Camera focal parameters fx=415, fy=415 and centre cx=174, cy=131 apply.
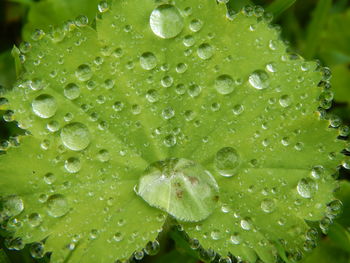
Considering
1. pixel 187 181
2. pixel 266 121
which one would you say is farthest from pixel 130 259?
pixel 266 121

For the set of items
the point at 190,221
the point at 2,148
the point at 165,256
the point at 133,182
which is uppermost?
the point at 2,148

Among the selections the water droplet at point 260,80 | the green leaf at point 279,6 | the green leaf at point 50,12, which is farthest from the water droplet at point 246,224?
the green leaf at point 50,12

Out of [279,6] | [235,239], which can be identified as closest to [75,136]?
[235,239]

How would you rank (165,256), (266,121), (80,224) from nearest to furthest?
(80,224) < (266,121) < (165,256)

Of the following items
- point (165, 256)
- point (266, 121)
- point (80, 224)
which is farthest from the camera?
point (165, 256)

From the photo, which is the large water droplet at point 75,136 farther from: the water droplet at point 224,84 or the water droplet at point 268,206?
the water droplet at point 268,206

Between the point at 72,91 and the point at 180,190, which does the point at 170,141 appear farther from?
the point at 72,91

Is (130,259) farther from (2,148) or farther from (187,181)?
(2,148)
